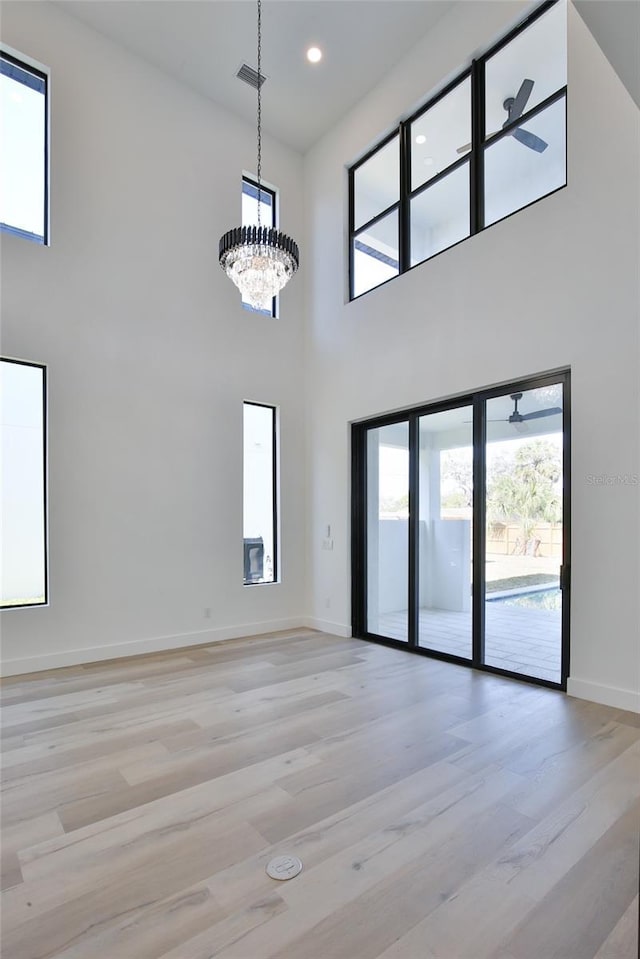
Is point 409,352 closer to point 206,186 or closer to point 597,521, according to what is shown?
point 597,521

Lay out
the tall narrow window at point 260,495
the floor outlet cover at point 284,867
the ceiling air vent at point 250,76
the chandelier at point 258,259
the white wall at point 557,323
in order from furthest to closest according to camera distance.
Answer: the tall narrow window at point 260,495 → the ceiling air vent at point 250,76 → the chandelier at point 258,259 → the white wall at point 557,323 → the floor outlet cover at point 284,867

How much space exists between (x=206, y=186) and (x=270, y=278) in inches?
104

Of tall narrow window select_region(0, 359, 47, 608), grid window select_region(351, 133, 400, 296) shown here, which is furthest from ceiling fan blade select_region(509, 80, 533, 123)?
tall narrow window select_region(0, 359, 47, 608)

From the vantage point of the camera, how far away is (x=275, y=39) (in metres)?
4.86

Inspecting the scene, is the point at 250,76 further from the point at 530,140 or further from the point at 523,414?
the point at 523,414

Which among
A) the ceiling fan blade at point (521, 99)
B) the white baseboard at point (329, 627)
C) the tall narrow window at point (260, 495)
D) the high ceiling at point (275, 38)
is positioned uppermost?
the high ceiling at point (275, 38)

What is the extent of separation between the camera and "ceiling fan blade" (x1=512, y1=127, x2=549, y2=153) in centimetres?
413

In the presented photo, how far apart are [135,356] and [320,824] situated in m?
4.34

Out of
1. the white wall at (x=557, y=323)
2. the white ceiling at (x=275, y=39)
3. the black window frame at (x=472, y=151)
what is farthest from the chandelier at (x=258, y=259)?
the white ceiling at (x=275, y=39)

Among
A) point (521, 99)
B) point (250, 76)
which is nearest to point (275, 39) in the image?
point (250, 76)

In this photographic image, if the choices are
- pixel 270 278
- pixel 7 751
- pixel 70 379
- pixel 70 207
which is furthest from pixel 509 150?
pixel 7 751

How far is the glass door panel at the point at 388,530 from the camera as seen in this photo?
5.25 meters

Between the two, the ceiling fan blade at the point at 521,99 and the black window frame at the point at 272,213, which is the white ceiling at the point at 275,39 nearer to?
the black window frame at the point at 272,213

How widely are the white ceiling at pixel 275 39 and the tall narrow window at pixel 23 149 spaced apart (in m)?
0.80
